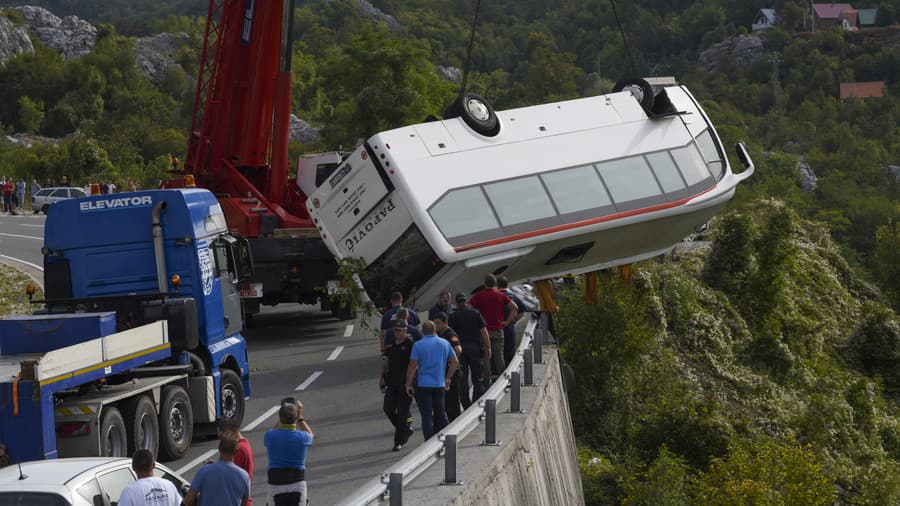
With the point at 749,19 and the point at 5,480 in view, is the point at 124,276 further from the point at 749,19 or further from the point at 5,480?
the point at 749,19

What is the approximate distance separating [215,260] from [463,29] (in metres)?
170

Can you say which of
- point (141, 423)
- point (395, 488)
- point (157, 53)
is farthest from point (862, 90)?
point (395, 488)

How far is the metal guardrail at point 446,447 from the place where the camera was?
25.1 feet

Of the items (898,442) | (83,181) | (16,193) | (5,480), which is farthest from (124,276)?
(83,181)

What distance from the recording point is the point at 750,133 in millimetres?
119125

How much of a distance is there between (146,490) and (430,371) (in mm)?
5149

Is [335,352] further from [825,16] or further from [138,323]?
[825,16]

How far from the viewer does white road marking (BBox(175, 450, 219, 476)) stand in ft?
41.3

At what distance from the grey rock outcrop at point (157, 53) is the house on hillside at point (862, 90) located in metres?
78.2

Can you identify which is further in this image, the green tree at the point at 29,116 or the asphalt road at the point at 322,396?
the green tree at the point at 29,116

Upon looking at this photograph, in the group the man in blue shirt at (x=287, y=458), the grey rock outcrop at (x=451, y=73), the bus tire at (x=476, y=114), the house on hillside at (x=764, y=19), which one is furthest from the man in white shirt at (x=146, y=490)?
the house on hillside at (x=764, y=19)

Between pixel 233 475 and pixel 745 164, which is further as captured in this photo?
pixel 745 164

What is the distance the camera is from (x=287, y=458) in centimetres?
885

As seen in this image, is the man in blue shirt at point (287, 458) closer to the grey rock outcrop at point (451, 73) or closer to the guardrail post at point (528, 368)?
the guardrail post at point (528, 368)
